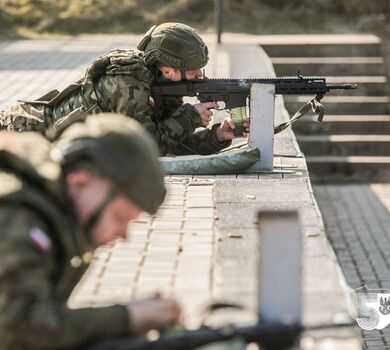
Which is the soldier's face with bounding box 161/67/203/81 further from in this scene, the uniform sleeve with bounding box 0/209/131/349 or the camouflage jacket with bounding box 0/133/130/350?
the uniform sleeve with bounding box 0/209/131/349

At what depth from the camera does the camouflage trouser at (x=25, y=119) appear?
6824 millimetres

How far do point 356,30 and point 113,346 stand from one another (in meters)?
14.4

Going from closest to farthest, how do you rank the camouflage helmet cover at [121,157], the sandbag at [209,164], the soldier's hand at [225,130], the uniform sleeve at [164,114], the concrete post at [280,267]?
the camouflage helmet cover at [121,157], the concrete post at [280,267], the uniform sleeve at [164,114], the sandbag at [209,164], the soldier's hand at [225,130]

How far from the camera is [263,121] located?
7.08m

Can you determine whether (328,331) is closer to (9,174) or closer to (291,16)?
(9,174)

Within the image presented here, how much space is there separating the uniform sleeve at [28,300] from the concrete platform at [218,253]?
861mm

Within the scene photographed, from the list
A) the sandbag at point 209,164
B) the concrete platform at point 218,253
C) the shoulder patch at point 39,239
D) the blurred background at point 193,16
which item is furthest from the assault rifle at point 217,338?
the blurred background at point 193,16

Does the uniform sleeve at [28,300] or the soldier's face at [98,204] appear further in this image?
the soldier's face at [98,204]

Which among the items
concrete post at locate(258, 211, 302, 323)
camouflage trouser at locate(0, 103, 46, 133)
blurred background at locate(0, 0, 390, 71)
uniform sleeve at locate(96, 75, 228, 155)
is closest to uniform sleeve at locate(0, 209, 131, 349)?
concrete post at locate(258, 211, 302, 323)

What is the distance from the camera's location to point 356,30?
16844 mm

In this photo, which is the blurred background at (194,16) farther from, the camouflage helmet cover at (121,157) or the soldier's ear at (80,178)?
the soldier's ear at (80,178)

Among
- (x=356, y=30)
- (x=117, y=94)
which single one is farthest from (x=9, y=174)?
(x=356, y=30)

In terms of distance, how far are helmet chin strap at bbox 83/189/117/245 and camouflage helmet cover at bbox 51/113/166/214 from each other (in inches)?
1.1

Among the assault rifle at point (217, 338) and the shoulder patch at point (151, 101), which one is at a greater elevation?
the shoulder patch at point (151, 101)
